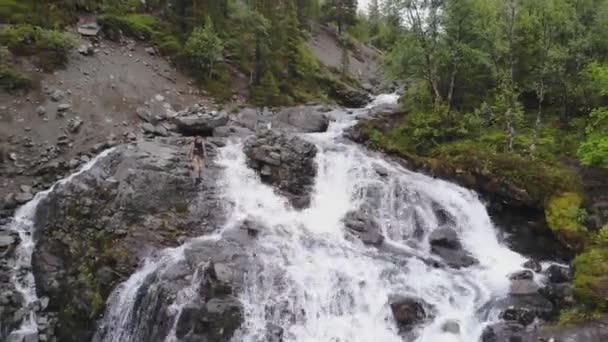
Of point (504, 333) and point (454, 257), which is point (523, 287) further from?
point (454, 257)

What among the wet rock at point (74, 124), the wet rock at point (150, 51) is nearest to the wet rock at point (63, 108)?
the wet rock at point (74, 124)

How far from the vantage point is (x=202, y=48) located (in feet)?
115

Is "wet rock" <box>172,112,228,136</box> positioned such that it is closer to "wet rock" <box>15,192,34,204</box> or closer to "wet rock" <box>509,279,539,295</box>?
"wet rock" <box>15,192,34,204</box>

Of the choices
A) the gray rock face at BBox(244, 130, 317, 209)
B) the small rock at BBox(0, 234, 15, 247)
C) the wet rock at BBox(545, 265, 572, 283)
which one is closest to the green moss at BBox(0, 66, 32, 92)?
the small rock at BBox(0, 234, 15, 247)

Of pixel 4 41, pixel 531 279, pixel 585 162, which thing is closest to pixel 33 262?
pixel 4 41

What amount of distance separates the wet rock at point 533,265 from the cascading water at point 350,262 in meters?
0.40

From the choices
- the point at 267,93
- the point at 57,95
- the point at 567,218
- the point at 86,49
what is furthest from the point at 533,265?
the point at 86,49

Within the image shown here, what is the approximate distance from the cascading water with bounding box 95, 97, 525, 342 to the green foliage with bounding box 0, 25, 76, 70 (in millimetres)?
12767

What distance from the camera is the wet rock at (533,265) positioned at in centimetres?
1934

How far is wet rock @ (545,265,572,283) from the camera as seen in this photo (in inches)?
712

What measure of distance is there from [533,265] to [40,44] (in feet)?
94.0

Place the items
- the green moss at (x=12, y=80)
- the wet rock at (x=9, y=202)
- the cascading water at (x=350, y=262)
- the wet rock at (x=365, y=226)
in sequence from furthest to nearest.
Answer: the green moss at (x=12, y=80) < the wet rock at (x=9, y=202) < the wet rock at (x=365, y=226) < the cascading water at (x=350, y=262)

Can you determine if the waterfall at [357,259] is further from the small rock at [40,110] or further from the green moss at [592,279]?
the small rock at [40,110]

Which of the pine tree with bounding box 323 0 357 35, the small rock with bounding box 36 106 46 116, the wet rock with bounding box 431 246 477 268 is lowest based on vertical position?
the wet rock with bounding box 431 246 477 268
